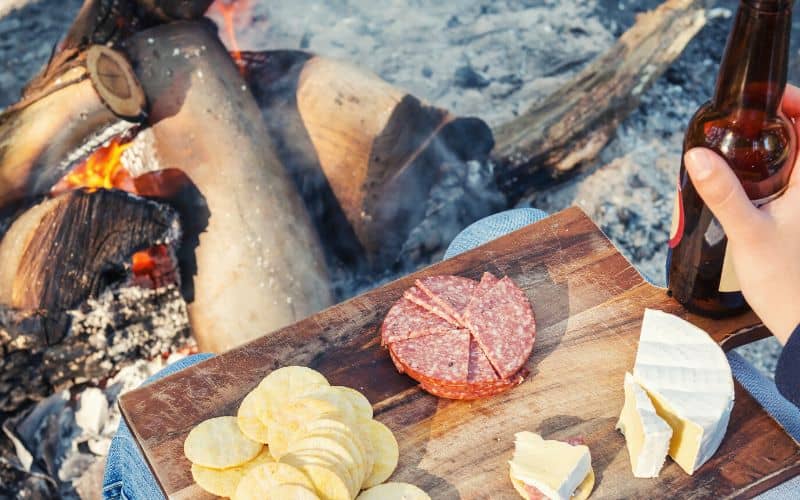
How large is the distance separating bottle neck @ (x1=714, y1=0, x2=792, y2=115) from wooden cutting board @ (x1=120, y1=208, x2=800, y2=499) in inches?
23.6

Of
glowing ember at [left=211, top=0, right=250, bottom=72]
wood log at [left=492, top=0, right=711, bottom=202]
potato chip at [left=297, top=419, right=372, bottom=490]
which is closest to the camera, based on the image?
potato chip at [left=297, top=419, right=372, bottom=490]

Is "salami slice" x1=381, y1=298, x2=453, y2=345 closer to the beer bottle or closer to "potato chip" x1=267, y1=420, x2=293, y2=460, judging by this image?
"potato chip" x1=267, y1=420, x2=293, y2=460

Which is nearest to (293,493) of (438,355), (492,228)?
(438,355)

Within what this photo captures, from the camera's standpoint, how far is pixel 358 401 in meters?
1.99

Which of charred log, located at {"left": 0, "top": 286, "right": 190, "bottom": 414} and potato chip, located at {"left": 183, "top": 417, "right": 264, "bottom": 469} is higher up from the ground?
potato chip, located at {"left": 183, "top": 417, "right": 264, "bottom": 469}

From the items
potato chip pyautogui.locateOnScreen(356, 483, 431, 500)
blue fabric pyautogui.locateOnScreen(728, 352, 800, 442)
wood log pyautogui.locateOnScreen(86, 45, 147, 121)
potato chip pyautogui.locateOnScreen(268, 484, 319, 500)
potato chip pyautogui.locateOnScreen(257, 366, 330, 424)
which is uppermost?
wood log pyautogui.locateOnScreen(86, 45, 147, 121)

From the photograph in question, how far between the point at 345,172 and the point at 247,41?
1076 millimetres

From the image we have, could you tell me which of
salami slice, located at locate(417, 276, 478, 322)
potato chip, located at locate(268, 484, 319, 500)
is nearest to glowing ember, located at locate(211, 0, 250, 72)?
salami slice, located at locate(417, 276, 478, 322)

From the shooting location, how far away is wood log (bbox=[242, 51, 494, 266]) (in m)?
3.23

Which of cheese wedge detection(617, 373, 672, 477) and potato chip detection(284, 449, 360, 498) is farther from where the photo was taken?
cheese wedge detection(617, 373, 672, 477)

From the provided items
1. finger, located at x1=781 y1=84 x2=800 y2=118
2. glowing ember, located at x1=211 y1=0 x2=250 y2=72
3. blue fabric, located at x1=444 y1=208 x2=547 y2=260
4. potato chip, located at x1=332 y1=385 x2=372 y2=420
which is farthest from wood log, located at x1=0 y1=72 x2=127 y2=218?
finger, located at x1=781 y1=84 x2=800 y2=118

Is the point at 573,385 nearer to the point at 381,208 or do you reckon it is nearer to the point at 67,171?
the point at 381,208

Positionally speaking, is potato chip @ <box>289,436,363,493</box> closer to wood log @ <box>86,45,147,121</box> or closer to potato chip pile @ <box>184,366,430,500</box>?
potato chip pile @ <box>184,366,430,500</box>

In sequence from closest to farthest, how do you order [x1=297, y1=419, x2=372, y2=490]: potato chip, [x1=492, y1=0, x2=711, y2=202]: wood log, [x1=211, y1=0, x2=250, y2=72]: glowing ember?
[x1=297, y1=419, x2=372, y2=490]: potato chip → [x1=492, y1=0, x2=711, y2=202]: wood log → [x1=211, y1=0, x2=250, y2=72]: glowing ember
